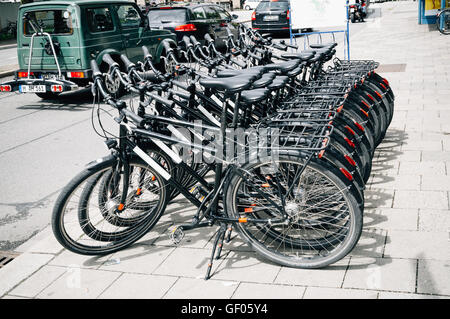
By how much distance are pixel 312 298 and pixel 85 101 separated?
8385mm

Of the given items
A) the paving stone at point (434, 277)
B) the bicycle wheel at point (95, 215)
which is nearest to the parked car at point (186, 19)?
the bicycle wheel at point (95, 215)

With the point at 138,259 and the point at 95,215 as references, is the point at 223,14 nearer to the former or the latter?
the point at 95,215

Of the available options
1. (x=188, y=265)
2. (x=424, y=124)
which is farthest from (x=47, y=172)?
(x=424, y=124)

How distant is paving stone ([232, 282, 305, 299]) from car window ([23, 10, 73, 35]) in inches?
303

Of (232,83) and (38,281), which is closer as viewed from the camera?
(232,83)

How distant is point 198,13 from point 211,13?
81 centimetres

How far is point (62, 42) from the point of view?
9570mm

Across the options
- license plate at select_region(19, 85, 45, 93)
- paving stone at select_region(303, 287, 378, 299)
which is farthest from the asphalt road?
paving stone at select_region(303, 287, 378, 299)

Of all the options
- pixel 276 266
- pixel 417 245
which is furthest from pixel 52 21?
pixel 417 245

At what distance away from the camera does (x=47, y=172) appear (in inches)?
241

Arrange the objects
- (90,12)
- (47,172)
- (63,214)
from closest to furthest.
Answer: (63,214), (47,172), (90,12)

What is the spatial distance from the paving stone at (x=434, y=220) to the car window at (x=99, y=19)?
765cm

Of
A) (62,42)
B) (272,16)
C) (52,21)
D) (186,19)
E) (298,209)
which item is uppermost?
(52,21)

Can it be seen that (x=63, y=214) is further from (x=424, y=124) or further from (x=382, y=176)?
(x=424, y=124)
